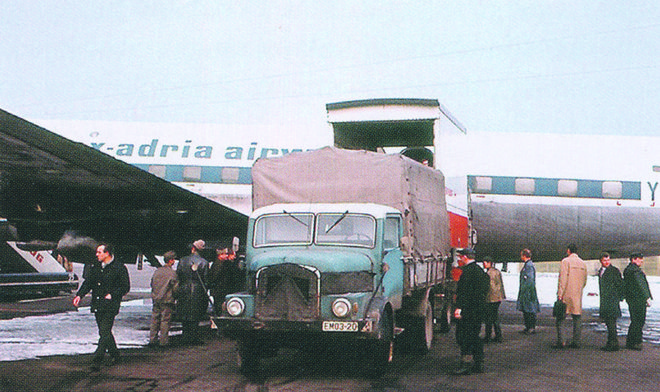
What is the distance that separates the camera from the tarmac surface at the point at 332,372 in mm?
9477

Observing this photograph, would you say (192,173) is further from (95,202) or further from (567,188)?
(567,188)

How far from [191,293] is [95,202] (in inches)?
131

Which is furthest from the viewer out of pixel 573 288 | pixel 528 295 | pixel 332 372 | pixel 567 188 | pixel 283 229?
pixel 567 188

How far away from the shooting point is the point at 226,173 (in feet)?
76.0

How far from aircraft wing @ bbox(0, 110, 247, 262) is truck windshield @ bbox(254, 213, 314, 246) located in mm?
2790

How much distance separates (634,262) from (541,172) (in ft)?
26.6

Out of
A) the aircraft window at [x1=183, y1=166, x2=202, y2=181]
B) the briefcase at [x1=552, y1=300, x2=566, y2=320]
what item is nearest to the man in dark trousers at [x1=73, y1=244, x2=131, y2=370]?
the briefcase at [x1=552, y1=300, x2=566, y2=320]

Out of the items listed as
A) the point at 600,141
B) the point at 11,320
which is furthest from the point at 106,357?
the point at 600,141

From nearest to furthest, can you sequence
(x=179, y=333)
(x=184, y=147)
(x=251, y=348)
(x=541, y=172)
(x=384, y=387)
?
(x=384, y=387)
(x=251, y=348)
(x=179, y=333)
(x=541, y=172)
(x=184, y=147)

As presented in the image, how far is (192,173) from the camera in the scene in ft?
76.3

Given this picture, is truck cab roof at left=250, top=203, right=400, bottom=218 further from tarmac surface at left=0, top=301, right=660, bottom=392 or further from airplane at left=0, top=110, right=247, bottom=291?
airplane at left=0, top=110, right=247, bottom=291

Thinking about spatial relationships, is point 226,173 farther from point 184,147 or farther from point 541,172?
point 541,172

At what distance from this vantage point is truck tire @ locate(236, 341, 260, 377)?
10047 mm

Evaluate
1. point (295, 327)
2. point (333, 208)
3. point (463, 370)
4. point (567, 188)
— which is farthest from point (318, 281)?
point (567, 188)
